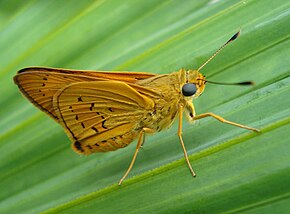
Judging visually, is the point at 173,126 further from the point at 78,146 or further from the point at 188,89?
the point at 78,146

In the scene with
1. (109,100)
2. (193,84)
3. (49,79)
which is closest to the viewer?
(193,84)

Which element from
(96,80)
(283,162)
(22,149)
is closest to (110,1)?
(96,80)

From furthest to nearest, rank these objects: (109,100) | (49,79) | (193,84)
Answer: (109,100), (49,79), (193,84)

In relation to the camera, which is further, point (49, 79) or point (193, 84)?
point (49, 79)

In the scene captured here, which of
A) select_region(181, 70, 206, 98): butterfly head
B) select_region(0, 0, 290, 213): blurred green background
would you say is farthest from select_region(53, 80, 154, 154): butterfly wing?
select_region(181, 70, 206, 98): butterfly head

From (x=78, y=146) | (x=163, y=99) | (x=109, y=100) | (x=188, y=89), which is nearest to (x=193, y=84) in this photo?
(x=188, y=89)

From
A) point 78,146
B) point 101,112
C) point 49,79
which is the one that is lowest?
point 78,146

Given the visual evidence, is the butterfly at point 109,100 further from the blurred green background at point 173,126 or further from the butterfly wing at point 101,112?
the blurred green background at point 173,126
